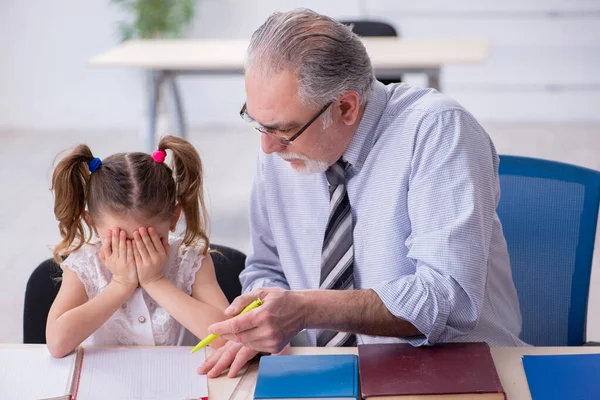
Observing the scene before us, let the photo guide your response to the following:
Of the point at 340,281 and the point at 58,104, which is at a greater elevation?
the point at 340,281

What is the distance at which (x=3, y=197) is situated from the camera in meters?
4.62

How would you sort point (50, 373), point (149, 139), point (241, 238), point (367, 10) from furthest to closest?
1. point (367, 10)
2. point (149, 139)
3. point (241, 238)
4. point (50, 373)

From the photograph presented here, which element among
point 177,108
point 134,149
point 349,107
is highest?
point 349,107

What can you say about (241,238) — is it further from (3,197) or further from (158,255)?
(158,255)

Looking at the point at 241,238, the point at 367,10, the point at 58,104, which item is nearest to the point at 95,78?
the point at 58,104

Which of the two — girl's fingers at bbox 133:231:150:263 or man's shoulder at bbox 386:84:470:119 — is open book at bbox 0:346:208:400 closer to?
girl's fingers at bbox 133:231:150:263

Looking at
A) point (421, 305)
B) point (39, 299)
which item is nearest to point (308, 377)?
point (421, 305)

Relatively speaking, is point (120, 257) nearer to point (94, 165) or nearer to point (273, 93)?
point (94, 165)

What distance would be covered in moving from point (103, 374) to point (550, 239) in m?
0.97

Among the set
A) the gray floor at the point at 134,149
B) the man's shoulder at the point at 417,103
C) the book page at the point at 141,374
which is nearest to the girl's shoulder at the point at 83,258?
the book page at the point at 141,374

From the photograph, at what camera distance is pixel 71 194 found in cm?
174

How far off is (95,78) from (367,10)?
1.85 m

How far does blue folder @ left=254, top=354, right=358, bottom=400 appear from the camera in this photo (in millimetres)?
1322

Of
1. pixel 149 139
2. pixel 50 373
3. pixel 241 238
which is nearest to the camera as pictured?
pixel 50 373
